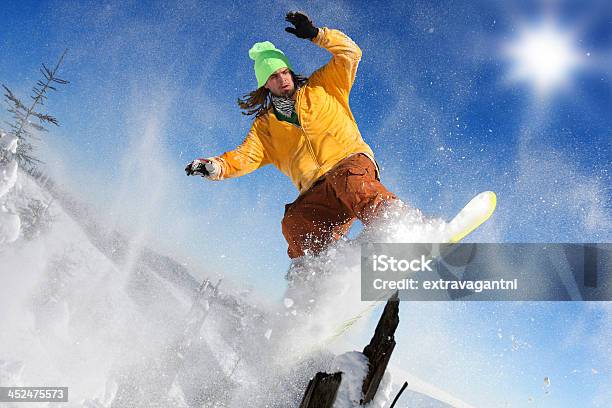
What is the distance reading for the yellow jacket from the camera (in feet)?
18.3

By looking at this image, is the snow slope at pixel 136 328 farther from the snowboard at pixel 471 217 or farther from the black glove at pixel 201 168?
the black glove at pixel 201 168

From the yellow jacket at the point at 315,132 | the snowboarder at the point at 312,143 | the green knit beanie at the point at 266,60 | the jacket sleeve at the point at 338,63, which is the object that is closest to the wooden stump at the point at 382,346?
the snowboarder at the point at 312,143

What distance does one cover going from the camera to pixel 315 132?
5613mm

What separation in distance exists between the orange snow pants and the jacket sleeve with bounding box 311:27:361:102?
46.2 inches

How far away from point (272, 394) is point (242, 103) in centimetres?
625

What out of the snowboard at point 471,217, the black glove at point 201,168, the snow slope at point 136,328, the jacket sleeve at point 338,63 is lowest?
the snow slope at point 136,328

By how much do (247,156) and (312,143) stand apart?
1.09m

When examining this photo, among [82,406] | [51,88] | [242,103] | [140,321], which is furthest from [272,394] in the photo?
[140,321]

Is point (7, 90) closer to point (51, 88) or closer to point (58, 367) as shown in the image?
point (51, 88)

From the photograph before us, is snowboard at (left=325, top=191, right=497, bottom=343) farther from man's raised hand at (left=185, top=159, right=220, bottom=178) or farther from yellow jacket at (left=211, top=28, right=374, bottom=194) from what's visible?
man's raised hand at (left=185, top=159, right=220, bottom=178)

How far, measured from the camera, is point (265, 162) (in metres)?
6.33

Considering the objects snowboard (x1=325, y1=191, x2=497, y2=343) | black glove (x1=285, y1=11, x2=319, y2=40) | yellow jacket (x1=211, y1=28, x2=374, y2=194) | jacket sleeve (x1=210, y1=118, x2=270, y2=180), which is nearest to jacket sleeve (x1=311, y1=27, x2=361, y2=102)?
yellow jacket (x1=211, y1=28, x2=374, y2=194)

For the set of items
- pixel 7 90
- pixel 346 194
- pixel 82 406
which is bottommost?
pixel 82 406

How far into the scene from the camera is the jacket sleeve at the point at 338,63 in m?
5.38
